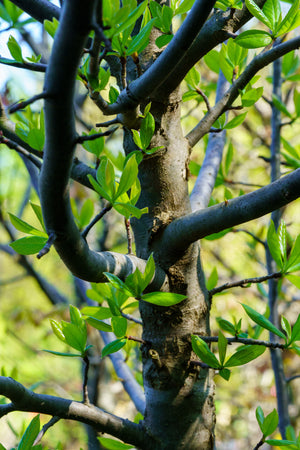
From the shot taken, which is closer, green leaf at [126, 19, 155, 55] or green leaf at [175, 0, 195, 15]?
green leaf at [126, 19, 155, 55]

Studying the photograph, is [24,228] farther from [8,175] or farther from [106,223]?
[8,175]

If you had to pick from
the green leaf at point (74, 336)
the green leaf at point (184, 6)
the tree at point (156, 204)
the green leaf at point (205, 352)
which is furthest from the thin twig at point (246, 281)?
the green leaf at point (184, 6)

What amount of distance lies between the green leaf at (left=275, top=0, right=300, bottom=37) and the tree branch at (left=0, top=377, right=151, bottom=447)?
1.61 ft

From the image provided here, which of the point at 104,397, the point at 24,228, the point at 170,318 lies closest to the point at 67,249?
the point at 24,228

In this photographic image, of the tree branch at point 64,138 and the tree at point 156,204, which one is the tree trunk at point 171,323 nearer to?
the tree at point 156,204

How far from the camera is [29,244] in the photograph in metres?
0.46

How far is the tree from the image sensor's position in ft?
1.19

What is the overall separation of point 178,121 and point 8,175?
198 centimetres

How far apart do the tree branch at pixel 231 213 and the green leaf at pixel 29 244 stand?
17cm

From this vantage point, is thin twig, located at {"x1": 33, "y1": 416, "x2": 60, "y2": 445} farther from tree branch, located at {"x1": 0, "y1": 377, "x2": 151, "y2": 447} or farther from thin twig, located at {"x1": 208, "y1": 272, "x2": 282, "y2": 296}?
thin twig, located at {"x1": 208, "y1": 272, "x2": 282, "y2": 296}

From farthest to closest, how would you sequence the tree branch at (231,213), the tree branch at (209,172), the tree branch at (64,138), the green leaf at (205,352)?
1. the tree branch at (209,172)
2. the green leaf at (205,352)
3. the tree branch at (231,213)
4. the tree branch at (64,138)

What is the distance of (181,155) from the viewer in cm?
61

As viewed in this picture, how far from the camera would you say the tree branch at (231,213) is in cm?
40

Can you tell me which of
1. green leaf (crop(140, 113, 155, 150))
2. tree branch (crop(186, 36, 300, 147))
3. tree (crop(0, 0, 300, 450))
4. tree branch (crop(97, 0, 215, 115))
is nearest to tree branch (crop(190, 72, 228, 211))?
tree (crop(0, 0, 300, 450))
